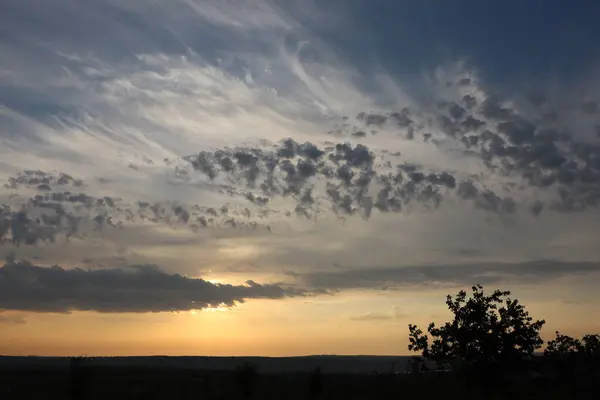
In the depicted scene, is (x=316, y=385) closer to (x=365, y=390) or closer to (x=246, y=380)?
(x=365, y=390)

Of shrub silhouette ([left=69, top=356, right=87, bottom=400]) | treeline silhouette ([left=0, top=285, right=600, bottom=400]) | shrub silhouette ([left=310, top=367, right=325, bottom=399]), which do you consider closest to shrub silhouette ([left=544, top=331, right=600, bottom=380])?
treeline silhouette ([left=0, top=285, right=600, bottom=400])

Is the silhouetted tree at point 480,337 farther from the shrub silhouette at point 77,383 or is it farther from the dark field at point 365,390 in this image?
the shrub silhouette at point 77,383

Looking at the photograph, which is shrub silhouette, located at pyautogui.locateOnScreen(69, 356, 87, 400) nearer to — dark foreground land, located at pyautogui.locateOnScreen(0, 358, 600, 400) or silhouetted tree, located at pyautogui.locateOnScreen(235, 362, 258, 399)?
dark foreground land, located at pyautogui.locateOnScreen(0, 358, 600, 400)

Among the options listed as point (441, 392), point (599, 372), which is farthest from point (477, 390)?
point (599, 372)

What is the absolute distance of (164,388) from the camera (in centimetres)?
5791

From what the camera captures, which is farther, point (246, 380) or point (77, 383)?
point (246, 380)

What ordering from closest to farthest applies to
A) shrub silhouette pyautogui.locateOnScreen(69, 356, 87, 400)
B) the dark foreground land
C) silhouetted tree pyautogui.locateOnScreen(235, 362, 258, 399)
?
the dark foreground land → shrub silhouette pyautogui.locateOnScreen(69, 356, 87, 400) → silhouetted tree pyautogui.locateOnScreen(235, 362, 258, 399)

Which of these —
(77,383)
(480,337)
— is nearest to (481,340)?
(480,337)

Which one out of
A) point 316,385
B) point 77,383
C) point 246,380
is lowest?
point 77,383

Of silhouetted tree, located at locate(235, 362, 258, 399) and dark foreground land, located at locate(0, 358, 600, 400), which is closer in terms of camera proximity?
dark foreground land, located at locate(0, 358, 600, 400)

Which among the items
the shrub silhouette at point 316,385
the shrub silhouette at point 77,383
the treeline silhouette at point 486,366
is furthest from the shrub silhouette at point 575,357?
the shrub silhouette at point 77,383

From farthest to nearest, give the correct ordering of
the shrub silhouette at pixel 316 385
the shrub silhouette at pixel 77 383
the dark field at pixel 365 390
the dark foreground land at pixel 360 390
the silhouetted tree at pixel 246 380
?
the shrub silhouette at pixel 316 385 < the silhouetted tree at pixel 246 380 < the shrub silhouette at pixel 77 383 < the dark foreground land at pixel 360 390 < the dark field at pixel 365 390

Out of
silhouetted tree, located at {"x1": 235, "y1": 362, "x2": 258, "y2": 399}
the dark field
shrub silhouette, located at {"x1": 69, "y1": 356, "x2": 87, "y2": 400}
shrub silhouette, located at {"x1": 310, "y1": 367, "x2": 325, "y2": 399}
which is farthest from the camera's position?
shrub silhouette, located at {"x1": 310, "y1": 367, "x2": 325, "y2": 399}

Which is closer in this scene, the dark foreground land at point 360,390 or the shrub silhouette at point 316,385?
the dark foreground land at point 360,390
